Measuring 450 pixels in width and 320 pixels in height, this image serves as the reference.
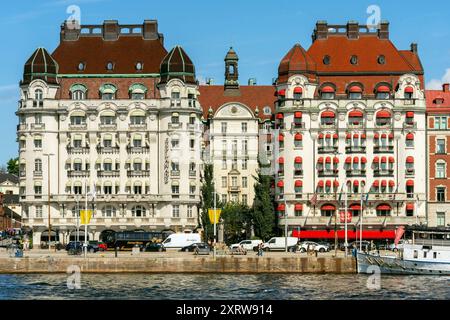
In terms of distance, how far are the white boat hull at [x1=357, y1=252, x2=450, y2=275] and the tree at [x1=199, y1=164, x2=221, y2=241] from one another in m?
47.6

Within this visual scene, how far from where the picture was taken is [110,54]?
148 meters

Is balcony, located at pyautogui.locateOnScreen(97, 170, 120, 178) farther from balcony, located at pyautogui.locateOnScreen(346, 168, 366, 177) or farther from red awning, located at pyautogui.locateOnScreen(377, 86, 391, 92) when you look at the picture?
red awning, located at pyautogui.locateOnScreen(377, 86, 391, 92)

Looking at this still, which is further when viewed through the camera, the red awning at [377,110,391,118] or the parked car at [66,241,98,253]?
the red awning at [377,110,391,118]

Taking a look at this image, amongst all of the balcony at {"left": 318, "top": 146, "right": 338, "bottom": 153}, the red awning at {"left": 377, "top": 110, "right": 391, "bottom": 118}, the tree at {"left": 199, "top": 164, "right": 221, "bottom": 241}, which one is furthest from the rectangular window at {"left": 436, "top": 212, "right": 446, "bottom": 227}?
Answer: the tree at {"left": 199, "top": 164, "right": 221, "bottom": 241}

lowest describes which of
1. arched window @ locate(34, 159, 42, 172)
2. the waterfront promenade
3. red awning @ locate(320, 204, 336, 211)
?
the waterfront promenade

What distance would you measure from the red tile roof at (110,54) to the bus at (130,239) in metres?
27.6

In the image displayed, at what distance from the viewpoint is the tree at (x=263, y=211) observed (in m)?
141

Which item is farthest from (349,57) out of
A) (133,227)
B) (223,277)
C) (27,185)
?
(223,277)

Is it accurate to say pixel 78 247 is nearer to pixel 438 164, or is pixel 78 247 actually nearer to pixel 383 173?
pixel 383 173

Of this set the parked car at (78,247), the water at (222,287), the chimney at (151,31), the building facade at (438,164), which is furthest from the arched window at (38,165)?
the building facade at (438,164)

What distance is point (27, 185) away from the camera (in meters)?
144

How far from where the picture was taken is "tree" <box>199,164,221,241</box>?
466 ft

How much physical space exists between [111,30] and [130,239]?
39024mm

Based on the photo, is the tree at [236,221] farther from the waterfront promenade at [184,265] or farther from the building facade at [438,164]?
the waterfront promenade at [184,265]
